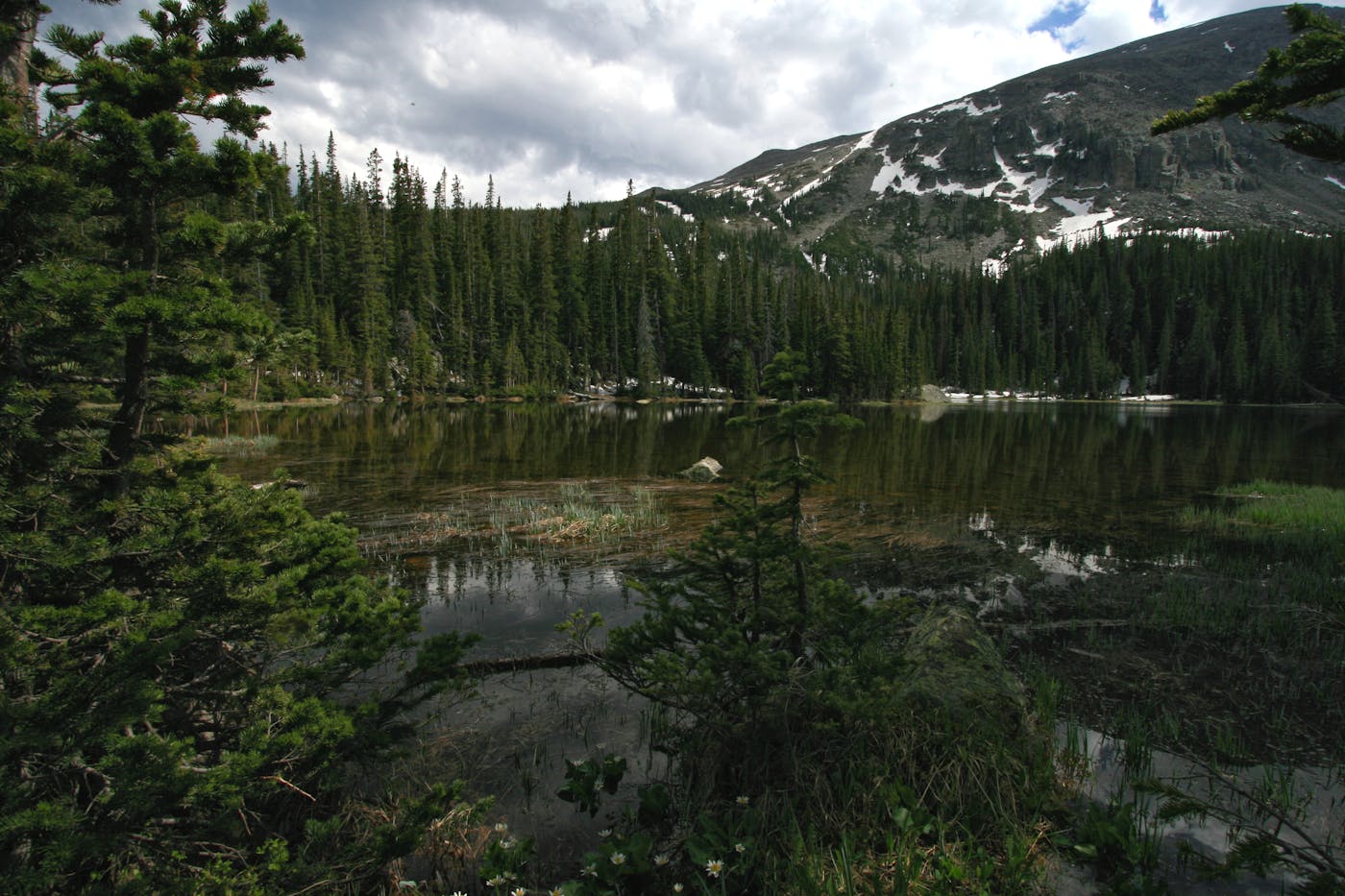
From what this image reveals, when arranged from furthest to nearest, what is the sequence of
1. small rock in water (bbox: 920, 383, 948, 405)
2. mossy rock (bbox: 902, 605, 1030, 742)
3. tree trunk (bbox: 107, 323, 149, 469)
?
small rock in water (bbox: 920, 383, 948, 405)
mossy rock (bbox: 902, 605, 1030, 742)
tree trunk (bbox: 107, 323, 149, 469)

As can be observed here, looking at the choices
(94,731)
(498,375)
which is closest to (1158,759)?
(94,731)

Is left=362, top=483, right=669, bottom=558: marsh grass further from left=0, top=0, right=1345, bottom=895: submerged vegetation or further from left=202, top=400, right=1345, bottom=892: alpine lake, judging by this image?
left=0, top=0, right=1345, bottom=895: submerged vegetation

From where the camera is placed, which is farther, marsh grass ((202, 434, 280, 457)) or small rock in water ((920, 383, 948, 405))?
small rock in water ((920, 383, 948, 405))

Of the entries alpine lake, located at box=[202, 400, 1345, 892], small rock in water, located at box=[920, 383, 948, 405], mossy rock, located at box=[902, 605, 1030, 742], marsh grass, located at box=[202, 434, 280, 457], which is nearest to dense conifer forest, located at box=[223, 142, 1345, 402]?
small rock in water, located at box=[920, 383, 948, 405]

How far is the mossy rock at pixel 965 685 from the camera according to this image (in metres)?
4.70

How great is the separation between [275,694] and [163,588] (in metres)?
0.90

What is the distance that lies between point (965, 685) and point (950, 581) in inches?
244

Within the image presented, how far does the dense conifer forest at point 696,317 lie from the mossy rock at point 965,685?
171 feet

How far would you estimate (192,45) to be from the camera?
3797 mm

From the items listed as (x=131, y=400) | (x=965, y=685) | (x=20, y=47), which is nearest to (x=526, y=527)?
(x=131, y=400)

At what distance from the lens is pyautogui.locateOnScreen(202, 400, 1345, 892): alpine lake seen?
5.27m

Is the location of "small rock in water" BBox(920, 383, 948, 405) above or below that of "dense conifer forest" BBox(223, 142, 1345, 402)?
below

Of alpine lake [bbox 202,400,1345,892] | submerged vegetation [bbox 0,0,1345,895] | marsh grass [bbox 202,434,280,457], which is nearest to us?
submerged vegetation [bbox 0,0,1345,895]

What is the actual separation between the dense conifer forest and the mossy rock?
2053 inches
